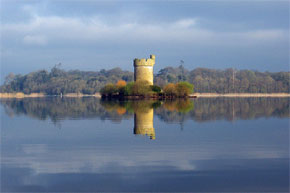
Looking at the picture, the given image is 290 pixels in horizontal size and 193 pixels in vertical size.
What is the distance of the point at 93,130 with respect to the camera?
42.7ft

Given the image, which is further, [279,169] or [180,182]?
[279,169]

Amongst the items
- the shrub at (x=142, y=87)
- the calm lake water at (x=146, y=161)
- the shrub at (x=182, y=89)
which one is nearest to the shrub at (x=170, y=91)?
the shrub at (x=182, y=89)

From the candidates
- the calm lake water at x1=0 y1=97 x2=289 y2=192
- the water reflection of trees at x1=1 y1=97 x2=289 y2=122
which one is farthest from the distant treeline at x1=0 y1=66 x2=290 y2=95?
the calm lake water at x1=0 y1=97 x2=289 y2=192

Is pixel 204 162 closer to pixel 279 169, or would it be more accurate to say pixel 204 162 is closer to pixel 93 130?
pixel 279 169

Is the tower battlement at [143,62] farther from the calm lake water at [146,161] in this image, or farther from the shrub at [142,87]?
the calm lake water at [146,161]

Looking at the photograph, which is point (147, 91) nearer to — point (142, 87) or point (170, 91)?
point (142, 87)

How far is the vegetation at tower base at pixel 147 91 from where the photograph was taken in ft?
160

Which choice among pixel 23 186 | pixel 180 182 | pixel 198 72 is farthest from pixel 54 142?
pixel 198 72

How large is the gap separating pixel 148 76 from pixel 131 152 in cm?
4088

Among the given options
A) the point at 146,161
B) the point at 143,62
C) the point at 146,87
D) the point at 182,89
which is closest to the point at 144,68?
the point at 143,62

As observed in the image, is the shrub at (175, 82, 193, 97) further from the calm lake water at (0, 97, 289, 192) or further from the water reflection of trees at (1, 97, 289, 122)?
the calm lake water at (0, 97, 289, 192)

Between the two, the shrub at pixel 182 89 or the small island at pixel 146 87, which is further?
the shrub at pixel 182 89

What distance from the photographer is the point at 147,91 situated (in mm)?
48750

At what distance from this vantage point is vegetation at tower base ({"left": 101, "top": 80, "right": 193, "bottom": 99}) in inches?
1914
